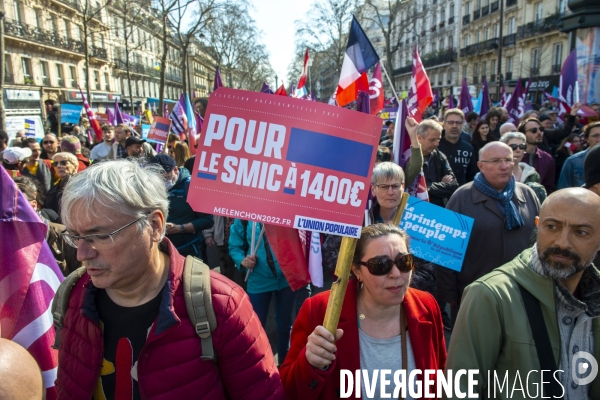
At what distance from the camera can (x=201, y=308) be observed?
1.49 meters

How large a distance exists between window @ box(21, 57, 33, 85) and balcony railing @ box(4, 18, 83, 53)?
4.94 ft

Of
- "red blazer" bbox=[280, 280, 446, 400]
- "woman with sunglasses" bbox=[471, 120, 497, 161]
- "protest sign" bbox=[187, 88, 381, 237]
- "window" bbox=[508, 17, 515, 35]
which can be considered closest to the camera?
"protest sign" bbox=[187, 88, 381, 237]

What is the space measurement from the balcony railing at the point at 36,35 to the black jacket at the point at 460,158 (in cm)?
3100

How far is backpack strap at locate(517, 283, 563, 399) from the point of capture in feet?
5.36

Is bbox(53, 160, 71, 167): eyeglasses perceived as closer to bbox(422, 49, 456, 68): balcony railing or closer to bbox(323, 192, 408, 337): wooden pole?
bbox(323, 192, 408, 337): wooden pole

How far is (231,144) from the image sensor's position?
5.31 ft

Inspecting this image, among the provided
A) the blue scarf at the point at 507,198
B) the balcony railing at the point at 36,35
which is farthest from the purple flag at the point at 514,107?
the balcony railing at the point at 36,35

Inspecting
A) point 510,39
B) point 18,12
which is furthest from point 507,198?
point 510,39

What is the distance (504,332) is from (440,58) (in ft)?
170

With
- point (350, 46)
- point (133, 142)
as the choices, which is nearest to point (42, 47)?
point (133, 142)

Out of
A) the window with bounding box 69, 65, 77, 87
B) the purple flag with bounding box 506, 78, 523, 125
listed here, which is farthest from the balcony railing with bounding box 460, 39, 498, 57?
the window with bounding box 69, 65, 77, 87

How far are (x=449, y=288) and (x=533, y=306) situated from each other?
1.71 meters

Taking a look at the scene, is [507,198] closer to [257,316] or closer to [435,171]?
[435,171]

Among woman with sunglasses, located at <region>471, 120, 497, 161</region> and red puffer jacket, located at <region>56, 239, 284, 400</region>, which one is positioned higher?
woman with sunglasses, located at <region>471, 120, 497, 161</region>
